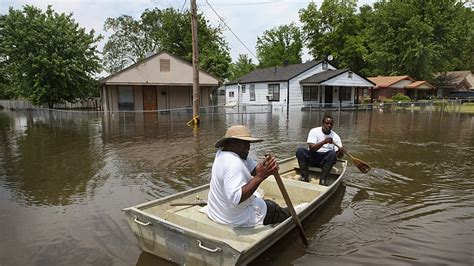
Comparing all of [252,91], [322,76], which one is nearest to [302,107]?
[322,76]

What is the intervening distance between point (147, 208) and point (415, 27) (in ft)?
147

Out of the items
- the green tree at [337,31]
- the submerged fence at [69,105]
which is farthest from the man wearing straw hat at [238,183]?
the green tree at [337,31]

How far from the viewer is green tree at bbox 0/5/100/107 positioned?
1027 inches

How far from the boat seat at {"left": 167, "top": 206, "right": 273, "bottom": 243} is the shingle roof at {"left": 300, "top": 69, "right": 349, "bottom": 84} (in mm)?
27975

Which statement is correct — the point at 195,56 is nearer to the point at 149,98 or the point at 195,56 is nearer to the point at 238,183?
the point at 238,183

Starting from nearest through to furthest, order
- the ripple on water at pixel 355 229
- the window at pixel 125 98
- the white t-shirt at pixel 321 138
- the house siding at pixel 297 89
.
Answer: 1. the ripple on water at pixel 355 229
2. the white t-shirt at pixel 321 138
3. the window at pixel 125 98
4. the house siding at pixel 297 89

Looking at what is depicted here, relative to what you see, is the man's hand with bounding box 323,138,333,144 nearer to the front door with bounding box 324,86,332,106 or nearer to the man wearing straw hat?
the man wearing straw hat

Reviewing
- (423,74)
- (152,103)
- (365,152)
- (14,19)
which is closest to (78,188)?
(365,152)

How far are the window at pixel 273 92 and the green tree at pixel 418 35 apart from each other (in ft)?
62.0

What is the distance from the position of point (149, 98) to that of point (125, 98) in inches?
79.0

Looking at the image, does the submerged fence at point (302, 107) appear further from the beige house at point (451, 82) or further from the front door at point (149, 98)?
the beige house at point (451, 82)

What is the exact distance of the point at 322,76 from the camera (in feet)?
105

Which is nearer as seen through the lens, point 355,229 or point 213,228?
point 213,228

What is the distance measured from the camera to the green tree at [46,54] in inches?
1027
